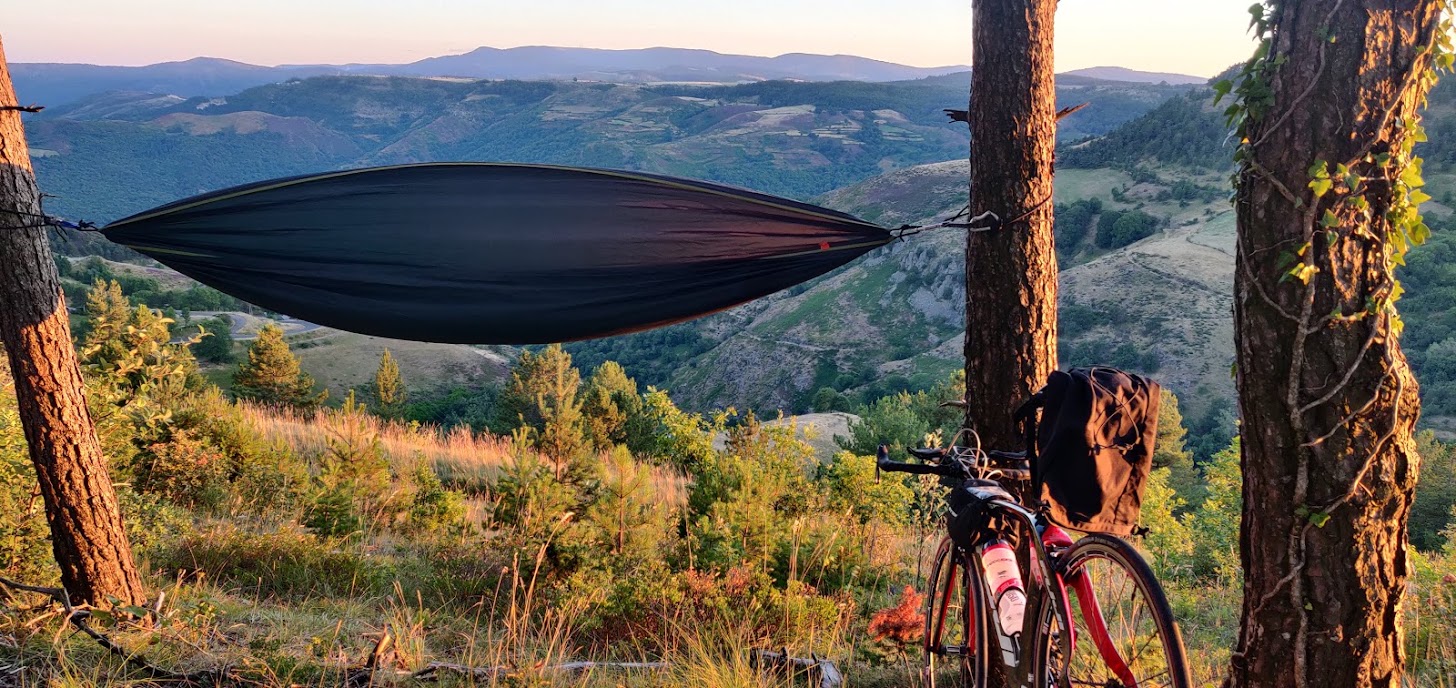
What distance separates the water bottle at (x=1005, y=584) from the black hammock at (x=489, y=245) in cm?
110

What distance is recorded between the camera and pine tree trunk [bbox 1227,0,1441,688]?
58.2 inches

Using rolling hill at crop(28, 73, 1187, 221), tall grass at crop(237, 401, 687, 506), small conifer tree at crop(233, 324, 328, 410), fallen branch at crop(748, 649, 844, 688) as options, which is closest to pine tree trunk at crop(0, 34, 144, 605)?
fallen branch at crop(748, 649, 844, 688)

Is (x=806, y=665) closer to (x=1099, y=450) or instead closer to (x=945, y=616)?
(x=945, y=616)

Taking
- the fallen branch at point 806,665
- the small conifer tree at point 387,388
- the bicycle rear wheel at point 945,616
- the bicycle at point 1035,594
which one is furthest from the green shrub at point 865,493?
the small conifer tree at point 387,388

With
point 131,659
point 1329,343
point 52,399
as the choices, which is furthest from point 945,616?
point 52,399

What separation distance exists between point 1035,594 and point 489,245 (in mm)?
1719

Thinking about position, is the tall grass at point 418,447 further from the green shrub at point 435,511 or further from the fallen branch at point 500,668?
the fallen branch at point 500,668

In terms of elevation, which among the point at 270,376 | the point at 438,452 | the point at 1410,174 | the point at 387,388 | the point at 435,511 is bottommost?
the point at 387,388

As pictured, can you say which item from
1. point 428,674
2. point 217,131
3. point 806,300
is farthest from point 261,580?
point 217,131

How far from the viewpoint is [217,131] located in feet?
475

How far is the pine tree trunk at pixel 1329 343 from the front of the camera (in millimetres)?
1479

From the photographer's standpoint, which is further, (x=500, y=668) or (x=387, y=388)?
(x=387, y=388)

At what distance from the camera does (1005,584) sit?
1636mm

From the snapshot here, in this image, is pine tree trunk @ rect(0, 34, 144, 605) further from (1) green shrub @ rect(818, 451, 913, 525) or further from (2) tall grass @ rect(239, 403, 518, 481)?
(2) tall grass @ rect(239, 403, 518, 481)
